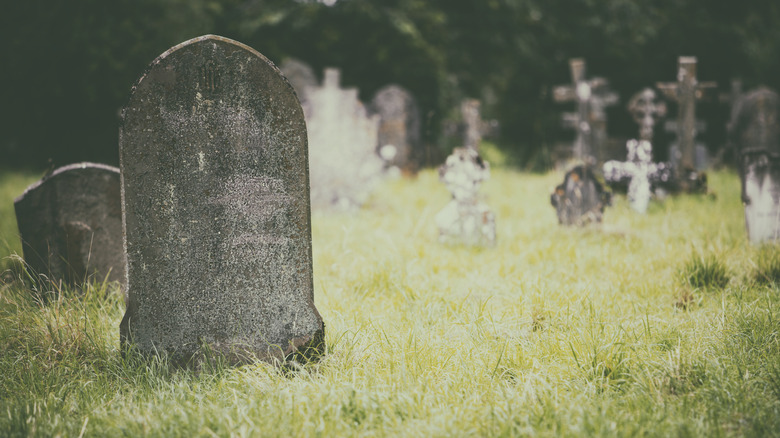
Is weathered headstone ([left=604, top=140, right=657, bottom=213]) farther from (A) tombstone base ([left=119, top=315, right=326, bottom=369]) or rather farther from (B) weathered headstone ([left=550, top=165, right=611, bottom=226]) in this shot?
(A) tombstone base ([left=119, top=315, right=326, bottom=369])

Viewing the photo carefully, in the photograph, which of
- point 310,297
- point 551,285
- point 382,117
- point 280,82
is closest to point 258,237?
point 310,297

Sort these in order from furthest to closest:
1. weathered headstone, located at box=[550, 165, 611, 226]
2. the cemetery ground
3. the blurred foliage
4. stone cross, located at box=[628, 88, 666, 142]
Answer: the blurred foliage → stone cross, located at box=[628, 88, 666, 142] → weathered headstone, located at box=[550, 165, 611, 226] → the cemetery ground

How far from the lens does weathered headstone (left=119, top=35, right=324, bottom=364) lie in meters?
2.51

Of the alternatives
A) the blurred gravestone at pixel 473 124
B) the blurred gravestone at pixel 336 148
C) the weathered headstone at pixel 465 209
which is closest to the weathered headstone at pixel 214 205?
the weathered headstone at pixel 465 209

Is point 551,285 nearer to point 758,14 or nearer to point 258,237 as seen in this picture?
point 258,237

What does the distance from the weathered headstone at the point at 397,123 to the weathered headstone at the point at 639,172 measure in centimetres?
386

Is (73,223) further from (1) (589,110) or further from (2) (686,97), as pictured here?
(2) (686,97)

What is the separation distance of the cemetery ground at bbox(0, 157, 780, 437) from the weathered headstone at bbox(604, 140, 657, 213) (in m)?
2.26

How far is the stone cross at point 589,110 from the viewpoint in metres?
7.59

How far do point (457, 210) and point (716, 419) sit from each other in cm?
320

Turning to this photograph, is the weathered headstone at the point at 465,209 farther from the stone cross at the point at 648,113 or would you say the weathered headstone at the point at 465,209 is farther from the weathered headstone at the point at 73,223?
the stone cross at the point at 648,113

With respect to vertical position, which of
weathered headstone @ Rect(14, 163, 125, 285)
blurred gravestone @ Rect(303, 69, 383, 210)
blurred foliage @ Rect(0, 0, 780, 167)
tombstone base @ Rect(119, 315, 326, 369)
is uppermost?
blurred foliage @ Rect(0, 0, 780, 167)

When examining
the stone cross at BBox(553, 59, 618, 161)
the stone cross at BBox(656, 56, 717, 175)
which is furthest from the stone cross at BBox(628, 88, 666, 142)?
the stone cross at BBox(553, 59, 618, 161)

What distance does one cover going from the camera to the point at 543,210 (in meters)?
6.50
